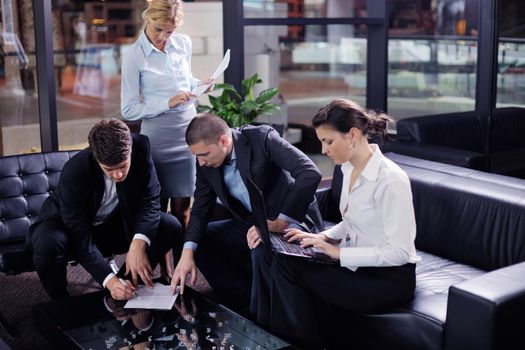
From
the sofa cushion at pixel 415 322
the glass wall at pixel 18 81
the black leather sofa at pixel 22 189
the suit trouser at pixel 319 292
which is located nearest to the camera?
the sofa cushion at pixel 415 322

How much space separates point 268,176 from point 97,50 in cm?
560

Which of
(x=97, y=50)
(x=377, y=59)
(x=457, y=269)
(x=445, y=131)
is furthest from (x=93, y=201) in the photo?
(x=97, y=50)

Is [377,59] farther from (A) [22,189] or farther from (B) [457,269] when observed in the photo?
(A) [22,189]

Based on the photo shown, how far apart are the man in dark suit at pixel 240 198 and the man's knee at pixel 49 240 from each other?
0.59 metres

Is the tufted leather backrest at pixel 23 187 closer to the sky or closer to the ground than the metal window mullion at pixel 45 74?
closer to the ground

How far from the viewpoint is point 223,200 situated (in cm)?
377

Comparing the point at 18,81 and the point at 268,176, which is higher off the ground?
the point at 18,81

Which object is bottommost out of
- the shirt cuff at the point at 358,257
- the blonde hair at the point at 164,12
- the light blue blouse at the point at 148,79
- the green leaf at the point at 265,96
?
the shirt cuff at the point at 358,257

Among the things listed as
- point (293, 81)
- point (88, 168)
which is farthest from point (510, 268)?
point (293, 81)

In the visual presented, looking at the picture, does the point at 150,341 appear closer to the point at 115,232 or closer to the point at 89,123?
the point at 115,232

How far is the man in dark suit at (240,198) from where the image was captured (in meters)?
3.47

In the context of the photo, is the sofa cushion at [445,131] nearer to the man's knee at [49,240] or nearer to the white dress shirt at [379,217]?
the white dress shirt at [379,217]

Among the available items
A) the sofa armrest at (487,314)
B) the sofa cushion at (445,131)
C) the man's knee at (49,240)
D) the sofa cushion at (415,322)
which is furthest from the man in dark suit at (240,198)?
the sofa cushion at (445,131)

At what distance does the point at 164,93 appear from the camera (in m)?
4.32
